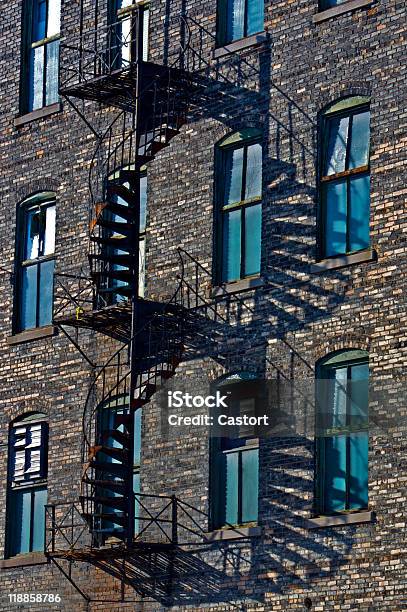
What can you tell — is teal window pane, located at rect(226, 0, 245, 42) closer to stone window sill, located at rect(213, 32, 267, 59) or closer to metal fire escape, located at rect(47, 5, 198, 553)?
stone window sill, located at rect(213, 32, 267, 59)

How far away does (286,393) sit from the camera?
25250 mm

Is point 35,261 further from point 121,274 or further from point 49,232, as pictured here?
point 121,274

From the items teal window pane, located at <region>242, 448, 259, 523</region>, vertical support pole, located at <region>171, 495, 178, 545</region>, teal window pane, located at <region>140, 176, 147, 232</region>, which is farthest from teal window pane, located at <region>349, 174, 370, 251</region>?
vertical support pole, located at <region>171, 495, 178, 545</region>

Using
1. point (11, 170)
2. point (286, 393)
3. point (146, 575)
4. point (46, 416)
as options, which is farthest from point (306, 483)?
point (11, 170)

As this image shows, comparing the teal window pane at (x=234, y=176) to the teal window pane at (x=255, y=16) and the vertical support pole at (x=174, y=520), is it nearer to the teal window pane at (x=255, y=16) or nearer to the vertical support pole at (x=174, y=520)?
the teal window pane at (x=255, y=16)

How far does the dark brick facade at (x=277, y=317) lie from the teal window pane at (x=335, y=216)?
195mm

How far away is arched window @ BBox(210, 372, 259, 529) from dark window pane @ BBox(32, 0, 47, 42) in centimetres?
803

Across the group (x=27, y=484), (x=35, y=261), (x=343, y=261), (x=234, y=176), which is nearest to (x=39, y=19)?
(x=35, y=261)

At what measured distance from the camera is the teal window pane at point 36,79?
30.7m

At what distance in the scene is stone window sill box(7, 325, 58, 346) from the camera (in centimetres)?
2906

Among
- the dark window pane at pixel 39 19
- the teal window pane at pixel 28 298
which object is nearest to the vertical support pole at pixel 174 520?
the teal window pane at pixel 28 298

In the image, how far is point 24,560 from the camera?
1121 inches

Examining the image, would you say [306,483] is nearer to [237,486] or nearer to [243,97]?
[237,486]

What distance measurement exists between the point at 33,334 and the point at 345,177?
6.57 metres
